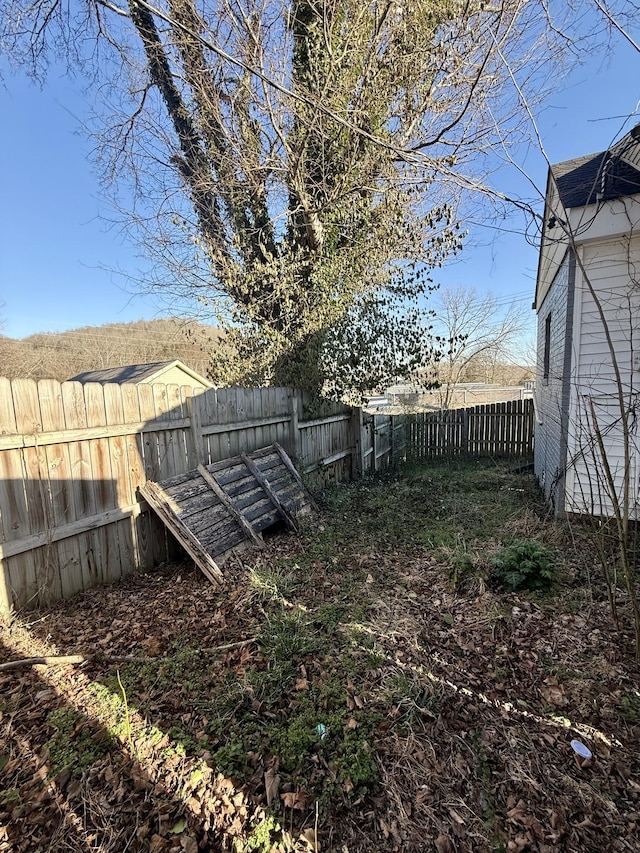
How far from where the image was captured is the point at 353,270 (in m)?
6.86

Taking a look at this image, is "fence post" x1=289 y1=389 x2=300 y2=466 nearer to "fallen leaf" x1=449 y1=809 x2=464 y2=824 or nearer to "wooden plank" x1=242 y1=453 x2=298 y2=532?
"wooden plank" x1=242 y1=453 x2=298 y2=532

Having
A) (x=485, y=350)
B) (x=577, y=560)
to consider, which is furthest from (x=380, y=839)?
(x=485, y=350)

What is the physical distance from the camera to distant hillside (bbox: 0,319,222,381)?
46.1 feet

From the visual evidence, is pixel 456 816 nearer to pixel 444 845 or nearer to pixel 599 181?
pixel 444 845

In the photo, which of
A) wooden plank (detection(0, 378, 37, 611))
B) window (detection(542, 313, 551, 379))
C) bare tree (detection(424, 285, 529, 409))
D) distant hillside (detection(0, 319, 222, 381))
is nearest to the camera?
wooden plank (detection(0, 378, 37, 611))

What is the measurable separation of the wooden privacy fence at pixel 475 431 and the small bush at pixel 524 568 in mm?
7167

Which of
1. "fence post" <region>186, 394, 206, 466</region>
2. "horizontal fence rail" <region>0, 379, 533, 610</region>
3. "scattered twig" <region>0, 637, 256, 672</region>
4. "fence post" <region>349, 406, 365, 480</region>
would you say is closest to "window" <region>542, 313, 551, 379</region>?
"fence post" <region>349, 406, 365, 480</region>

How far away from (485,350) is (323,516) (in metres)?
17.0

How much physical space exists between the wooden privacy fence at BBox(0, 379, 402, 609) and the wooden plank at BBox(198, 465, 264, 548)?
21 centimetres

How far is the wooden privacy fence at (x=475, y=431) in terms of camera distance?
33.3 feet

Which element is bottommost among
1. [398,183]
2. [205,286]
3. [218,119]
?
[205,286]

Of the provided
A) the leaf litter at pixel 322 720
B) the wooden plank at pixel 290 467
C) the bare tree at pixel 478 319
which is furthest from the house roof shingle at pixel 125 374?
the bare tree at pixel 478 319

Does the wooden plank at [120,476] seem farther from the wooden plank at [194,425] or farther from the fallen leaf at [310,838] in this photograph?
the fallen leaf at [310,838]

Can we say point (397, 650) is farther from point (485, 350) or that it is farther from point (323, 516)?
point (485, 350)
